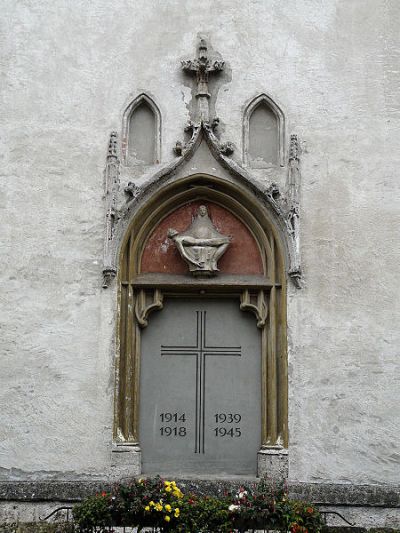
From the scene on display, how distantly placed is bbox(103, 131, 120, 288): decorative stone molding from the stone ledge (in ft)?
8.49

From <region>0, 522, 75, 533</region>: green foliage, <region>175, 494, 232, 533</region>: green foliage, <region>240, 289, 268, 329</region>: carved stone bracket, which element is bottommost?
<region>0, 522, 75, 533</region>: green foliage

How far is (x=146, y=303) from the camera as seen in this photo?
11352 mm

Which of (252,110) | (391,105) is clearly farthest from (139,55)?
(391,105)

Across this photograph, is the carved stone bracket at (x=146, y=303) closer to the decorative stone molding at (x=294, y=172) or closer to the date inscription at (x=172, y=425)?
the date inscription at (x=172, y=425)

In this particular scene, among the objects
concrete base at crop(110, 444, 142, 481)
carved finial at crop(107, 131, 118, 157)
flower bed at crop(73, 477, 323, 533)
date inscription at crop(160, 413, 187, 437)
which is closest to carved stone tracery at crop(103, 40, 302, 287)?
carved finial at crop(107, 131, 118, 157)

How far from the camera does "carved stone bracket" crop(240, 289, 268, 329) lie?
11227 millimetres

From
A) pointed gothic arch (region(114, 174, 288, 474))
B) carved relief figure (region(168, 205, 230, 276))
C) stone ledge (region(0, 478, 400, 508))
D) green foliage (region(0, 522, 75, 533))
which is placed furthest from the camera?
carved relief figure (region(168, 205, 230, 276))

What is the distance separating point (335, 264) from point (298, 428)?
219 centimetres

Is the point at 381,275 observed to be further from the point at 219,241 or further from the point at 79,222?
the point at 79,222

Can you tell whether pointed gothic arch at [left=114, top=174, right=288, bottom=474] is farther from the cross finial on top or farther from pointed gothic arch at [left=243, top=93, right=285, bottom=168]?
the cross finial on top

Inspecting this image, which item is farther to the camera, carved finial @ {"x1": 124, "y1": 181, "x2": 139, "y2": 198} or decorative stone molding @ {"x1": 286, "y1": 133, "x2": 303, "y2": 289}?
carved finial @ {"x1": 124, "y1": 181, "x2": 139, "y2": 198}

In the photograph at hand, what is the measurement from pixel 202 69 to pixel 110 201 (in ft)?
7.47

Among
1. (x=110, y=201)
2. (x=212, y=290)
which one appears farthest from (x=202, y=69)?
(x=212, y=290)

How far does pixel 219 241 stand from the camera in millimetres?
11352
